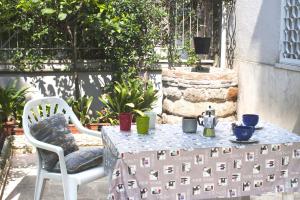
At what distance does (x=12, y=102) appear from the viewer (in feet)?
24.2

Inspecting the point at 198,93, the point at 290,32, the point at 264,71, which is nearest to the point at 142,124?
the point at 290,32

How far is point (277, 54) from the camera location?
6.54m

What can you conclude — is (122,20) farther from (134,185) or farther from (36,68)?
(134,185)

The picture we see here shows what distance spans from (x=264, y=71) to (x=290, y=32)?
79 centimetres

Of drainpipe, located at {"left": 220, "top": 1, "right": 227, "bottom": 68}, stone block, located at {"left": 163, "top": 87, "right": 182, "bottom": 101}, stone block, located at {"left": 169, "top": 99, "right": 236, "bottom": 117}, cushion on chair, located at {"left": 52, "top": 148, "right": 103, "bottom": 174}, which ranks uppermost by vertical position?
drainpipe, located at {"left": 220, "top": 1, "right": 227, "bottom": 68}

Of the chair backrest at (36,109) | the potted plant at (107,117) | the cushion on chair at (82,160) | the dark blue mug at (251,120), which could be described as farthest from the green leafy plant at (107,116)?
the dark blue mug at (251,120)

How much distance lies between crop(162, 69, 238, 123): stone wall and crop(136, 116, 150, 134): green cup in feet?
12.4

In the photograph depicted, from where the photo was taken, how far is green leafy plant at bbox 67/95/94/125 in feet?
24.7

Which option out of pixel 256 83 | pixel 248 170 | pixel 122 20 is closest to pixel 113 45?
pixel 122 20

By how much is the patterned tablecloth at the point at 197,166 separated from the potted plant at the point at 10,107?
12.8ft

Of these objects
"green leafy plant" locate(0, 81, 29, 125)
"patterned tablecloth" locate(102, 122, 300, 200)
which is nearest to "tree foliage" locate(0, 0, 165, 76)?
"green leafy plant" locate(0, 81, 29, 125)

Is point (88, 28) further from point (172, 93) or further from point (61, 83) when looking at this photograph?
point (172, 93)

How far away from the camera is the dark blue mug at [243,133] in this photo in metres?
3.43

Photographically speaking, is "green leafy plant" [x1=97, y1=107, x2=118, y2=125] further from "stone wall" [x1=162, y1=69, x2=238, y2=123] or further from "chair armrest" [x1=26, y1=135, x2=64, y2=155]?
"chair armrest" [x1=26, y1=135, x2=64, y2=155]
